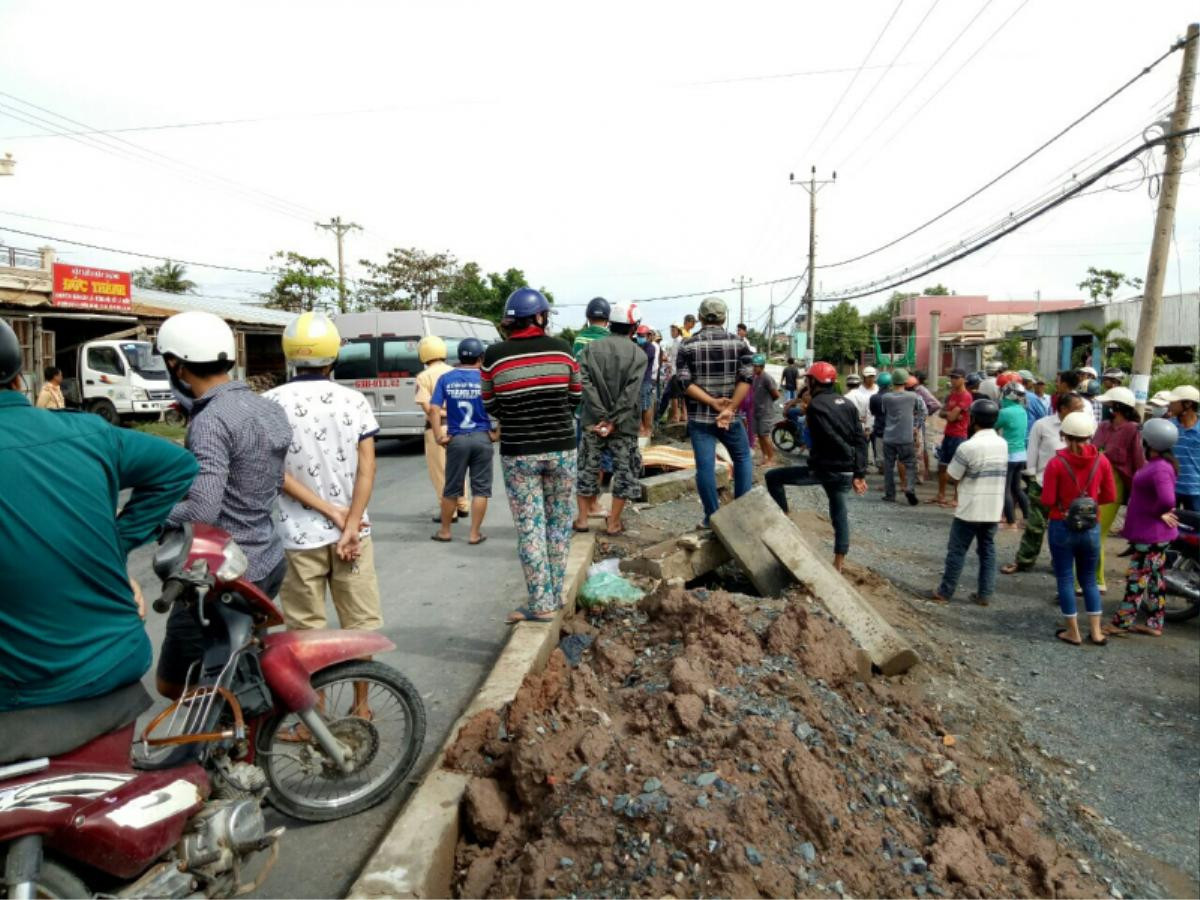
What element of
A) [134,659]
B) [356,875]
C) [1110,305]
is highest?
[1110,305]

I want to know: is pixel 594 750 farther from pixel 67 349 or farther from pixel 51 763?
pixel 67 349

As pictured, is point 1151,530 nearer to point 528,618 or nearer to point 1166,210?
point 528,618

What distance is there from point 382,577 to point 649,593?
2.21 m

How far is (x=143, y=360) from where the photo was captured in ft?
69.7

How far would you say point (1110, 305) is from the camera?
3153 centimetres

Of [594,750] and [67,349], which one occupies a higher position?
[67,349]

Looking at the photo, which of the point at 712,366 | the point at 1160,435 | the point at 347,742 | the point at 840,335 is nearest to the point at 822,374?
the point at 712,366

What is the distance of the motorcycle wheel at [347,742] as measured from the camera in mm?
3080

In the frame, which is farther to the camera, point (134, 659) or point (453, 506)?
point (453, 506)

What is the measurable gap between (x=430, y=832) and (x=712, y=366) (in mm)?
4230

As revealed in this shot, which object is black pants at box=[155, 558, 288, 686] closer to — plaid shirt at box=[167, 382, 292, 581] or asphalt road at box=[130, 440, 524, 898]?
plaid shirt at box=[167, 382, 292, 581]

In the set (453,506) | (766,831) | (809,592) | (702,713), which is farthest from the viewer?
(453,506)

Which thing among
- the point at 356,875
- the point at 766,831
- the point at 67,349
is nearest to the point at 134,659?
the point at 356,875

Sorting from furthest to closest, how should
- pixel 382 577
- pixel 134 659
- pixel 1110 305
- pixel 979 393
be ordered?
pixel 1110 305 → pixel 979 393 → pixel 382 577 → pixel 134 659
